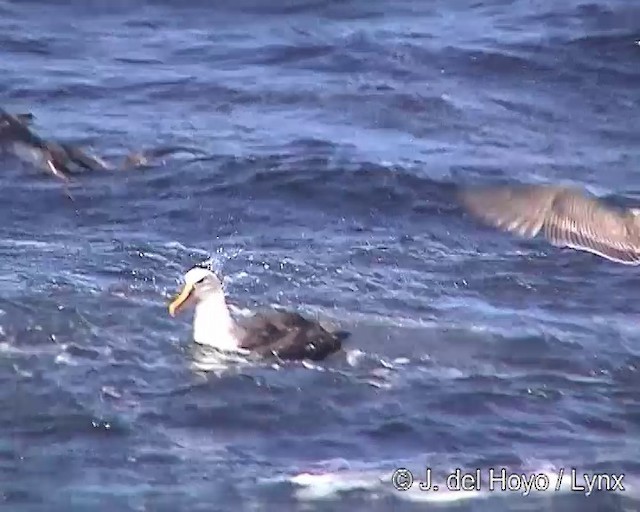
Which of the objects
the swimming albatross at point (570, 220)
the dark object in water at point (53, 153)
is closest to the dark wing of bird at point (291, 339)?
the swimming albatross at point (570, 220)

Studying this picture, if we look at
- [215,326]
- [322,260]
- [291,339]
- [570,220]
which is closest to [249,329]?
[215,326]

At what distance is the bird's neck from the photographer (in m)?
11.8

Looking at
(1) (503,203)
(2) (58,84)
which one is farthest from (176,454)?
(2) (58,84)

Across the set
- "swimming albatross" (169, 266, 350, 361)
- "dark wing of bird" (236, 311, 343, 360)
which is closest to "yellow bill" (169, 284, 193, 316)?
"swimming albatross" (169, 266, 350, 361)

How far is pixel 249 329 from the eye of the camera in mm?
11945

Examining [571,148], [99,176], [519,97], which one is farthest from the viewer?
[519,97]

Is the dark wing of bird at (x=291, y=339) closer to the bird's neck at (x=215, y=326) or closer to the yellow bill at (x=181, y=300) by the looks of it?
the bird's neck at (x=215, y=326)

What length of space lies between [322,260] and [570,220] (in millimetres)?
1890

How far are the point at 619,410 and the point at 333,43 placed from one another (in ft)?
32.0

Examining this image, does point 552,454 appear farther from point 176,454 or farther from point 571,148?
point 571,148

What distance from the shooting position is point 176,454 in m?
10.3

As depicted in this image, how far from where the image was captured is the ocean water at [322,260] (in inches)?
405

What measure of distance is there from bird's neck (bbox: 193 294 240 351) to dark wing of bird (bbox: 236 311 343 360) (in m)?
0.09

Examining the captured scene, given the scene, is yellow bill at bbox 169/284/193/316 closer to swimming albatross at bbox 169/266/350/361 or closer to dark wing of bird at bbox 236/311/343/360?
swimming albatross at bbox 169/266/350/361
